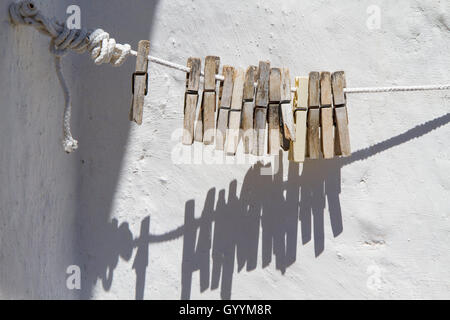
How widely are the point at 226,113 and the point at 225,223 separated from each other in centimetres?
41

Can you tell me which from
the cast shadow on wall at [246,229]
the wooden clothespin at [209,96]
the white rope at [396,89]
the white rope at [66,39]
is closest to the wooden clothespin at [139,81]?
the white rope at [66,39]

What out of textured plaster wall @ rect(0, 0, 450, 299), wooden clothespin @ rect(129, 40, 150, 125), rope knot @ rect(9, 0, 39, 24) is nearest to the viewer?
rope knot @ rect(9, 0, 39, 24)

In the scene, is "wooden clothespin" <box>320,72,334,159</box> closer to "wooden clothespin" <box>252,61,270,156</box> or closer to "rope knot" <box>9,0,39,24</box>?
"wooden clothespin" <box>252,61,270,156</box>

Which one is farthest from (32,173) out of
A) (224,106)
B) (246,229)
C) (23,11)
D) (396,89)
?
(396,89)

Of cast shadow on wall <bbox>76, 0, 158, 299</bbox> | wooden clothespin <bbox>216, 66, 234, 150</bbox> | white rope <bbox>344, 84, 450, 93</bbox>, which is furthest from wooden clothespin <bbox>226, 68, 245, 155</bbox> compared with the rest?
cast shadow on wall <bbox>76, 0, 158, 299</bbox>

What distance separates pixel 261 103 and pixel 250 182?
1.05 feet

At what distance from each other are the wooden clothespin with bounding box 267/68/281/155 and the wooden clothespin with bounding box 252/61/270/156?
13 mm

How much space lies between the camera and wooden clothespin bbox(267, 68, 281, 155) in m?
1.34

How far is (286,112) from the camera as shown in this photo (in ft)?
4.39

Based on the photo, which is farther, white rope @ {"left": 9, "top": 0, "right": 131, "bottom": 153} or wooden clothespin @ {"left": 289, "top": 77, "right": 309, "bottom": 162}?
wooden clothespin @ {"left": 289, "top": 77, "right": 309, "bottom": 162}

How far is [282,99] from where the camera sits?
4.40 feet

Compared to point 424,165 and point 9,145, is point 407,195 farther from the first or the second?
point 9,145

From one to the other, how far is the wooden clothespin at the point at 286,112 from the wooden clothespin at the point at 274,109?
1 cm

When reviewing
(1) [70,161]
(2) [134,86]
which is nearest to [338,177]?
(2) [134,86]
